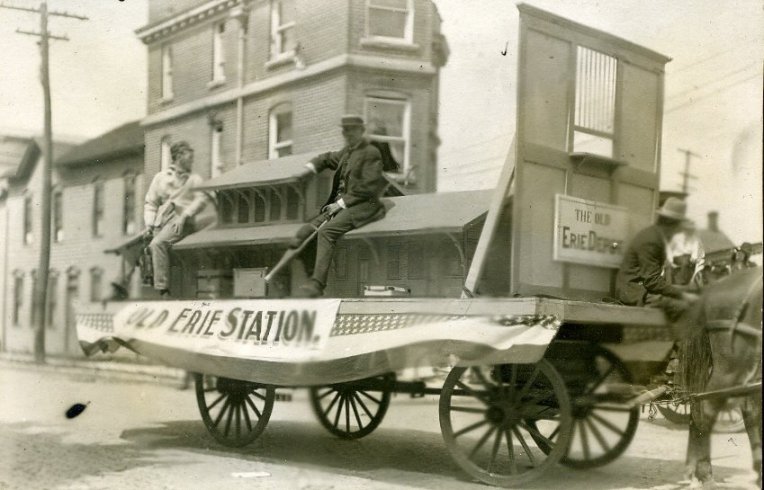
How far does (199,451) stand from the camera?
6.72 metres

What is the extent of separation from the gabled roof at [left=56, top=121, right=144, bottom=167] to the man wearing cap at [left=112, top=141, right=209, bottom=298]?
0.29m

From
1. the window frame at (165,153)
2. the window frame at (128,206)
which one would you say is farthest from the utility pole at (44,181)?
the window frame at (165,153)

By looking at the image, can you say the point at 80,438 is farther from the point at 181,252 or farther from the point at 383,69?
the point at 383,69

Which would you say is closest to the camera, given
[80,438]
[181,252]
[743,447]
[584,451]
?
[584,451]

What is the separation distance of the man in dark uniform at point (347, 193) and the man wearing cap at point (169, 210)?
3.44 ft

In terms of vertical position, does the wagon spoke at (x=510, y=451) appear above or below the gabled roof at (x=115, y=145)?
below

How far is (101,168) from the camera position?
6.49 meters

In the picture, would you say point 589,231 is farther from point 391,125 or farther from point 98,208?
point 98,208

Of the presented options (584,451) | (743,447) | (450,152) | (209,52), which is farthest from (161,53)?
(743,447)

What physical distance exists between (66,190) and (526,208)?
3.55 metres

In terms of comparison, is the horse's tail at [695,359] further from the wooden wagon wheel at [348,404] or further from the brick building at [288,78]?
the wooden wagon wheel at [348,404]

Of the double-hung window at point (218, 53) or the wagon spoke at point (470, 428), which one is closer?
the wagon spoke at point (470, 428)

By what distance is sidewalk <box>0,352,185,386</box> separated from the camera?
6.68 m

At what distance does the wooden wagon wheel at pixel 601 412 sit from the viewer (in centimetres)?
573
